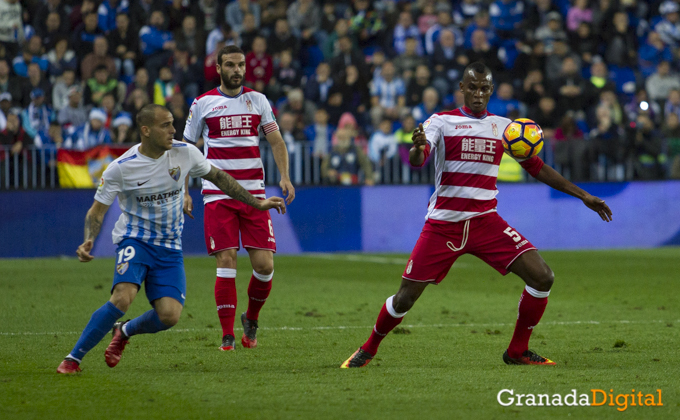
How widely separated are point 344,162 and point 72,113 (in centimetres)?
502

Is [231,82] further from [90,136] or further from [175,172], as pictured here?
[90,136]

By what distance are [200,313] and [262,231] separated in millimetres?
2188

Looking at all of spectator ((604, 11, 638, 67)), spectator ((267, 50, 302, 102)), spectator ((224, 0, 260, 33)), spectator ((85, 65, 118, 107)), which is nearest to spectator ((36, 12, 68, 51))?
spectator ((85, 65, 118, 107))

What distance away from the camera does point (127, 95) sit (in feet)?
58.7

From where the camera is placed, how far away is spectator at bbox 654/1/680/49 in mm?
20750

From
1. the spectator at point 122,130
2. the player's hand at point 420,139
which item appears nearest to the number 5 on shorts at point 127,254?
the player's hand at point 420,139

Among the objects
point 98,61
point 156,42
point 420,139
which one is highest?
point 156,42

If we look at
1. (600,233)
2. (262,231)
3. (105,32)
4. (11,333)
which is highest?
(105,32)

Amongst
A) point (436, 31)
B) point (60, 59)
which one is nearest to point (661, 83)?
point (436, 31)

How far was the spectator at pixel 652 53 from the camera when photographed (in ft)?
66.6

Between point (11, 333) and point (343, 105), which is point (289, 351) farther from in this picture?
point (343, 105)

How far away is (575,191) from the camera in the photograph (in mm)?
6234

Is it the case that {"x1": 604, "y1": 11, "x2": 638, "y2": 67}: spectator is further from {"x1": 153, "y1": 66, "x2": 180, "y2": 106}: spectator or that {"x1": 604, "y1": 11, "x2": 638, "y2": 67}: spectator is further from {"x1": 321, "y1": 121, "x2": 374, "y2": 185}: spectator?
{"x1": 153, "y1": 66, "x2": 180, "y2": 106}: spectator

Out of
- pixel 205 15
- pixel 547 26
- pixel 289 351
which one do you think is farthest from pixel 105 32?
pixel 289 351
